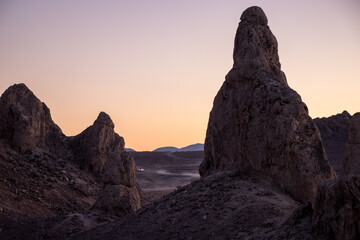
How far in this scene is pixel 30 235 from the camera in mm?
14406

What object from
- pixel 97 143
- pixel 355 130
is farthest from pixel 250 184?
pixel 97 143

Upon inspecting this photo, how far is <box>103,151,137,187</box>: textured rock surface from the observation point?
627 inches

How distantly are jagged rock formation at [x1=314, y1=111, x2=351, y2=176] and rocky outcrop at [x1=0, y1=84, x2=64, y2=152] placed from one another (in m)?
34.4

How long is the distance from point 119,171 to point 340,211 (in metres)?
10.8

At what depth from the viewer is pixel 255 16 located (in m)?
13.4

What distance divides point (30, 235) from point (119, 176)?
371 cm

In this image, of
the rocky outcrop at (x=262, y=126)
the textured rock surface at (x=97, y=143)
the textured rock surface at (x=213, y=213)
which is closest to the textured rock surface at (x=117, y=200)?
the textured rock surface at (x=213, y=213)

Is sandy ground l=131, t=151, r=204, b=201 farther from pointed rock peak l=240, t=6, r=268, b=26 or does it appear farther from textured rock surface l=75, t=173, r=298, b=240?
pointed rock peak l=240, t=6, r=268, b=26

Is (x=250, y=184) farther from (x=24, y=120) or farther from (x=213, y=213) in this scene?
(x=24, y=120)

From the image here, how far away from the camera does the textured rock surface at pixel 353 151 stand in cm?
1312

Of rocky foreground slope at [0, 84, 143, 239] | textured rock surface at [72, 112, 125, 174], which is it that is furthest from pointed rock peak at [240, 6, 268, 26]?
textured rock surface at [72, 112, 125, 174]

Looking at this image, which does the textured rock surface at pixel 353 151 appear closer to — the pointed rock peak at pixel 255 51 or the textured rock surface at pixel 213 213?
the pointed rock peak at pixel 255 51

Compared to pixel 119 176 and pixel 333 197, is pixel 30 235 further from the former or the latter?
pixel 333 197

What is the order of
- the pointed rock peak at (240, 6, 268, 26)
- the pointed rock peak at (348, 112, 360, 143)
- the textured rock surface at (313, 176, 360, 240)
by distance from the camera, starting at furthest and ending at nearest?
the pointed rock peak at (348, 112, 360, 143) < the pointed rock peak at (240, 6, 268, 26) < the textured rock surface at (313, 176, 360, 240)
